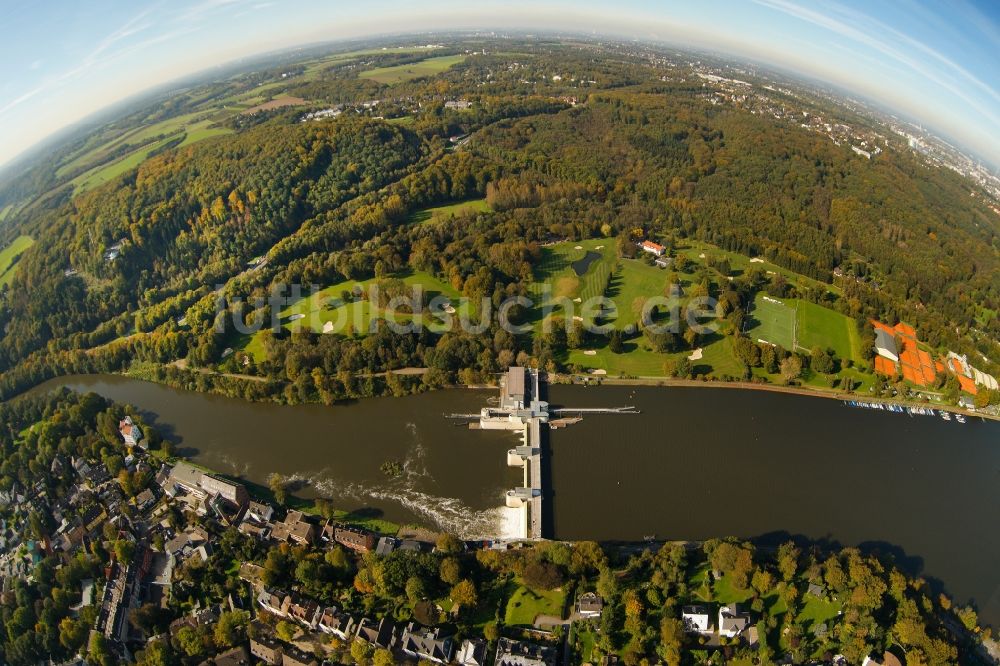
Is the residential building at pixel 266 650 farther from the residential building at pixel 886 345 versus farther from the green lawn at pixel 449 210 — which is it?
the green lawn at pixel 449 210

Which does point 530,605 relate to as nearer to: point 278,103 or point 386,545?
point 386,545

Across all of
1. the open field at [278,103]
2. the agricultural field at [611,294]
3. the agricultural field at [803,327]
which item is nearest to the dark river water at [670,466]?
the agricultural field at [611,294]

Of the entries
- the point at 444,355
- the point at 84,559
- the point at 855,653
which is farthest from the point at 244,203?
the point at 855,653

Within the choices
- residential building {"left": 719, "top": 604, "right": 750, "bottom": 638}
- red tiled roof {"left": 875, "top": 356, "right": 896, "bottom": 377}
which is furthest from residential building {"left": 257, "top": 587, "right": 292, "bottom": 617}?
red tiled roof {"left": 875, "top": 356, "right": 896, "bottom": 377}

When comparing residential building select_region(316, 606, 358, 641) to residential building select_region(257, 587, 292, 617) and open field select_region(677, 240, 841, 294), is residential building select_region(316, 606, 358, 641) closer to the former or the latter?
residential building select_region(257, 587, 292, 617)

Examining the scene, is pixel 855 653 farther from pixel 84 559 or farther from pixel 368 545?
pixel 84 559
